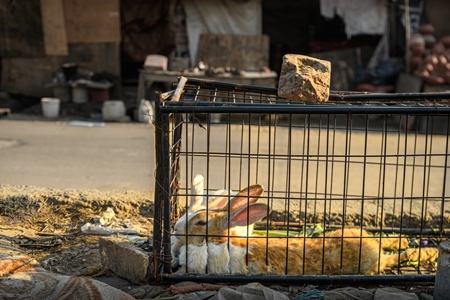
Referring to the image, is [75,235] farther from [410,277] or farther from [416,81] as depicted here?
[416,81]

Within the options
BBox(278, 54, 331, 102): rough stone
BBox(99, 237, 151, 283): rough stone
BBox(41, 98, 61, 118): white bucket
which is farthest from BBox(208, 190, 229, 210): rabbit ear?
BBox(41, 98, 61, 118): white bucket

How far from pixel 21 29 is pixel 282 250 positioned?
11757mm

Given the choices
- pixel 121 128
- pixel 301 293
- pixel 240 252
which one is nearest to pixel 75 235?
pixel 240 252

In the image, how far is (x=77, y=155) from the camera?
28.8 ft

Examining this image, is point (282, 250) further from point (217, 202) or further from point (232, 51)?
point (232, 51)

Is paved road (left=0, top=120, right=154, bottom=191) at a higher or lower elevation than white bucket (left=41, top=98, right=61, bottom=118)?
lower

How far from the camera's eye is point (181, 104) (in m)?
3.78

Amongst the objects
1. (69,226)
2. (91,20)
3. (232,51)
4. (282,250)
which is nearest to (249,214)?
(282,250)

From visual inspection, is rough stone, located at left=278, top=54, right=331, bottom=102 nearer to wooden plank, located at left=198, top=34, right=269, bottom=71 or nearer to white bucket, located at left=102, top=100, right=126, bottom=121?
white bucket, located at left=102, top=100, right=126, bottom=121

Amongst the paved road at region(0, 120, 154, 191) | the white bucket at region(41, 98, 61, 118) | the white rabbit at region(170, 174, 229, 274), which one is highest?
the white rabbit at region(170, 174, 229, 274)

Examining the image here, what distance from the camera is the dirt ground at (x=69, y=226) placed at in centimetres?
414

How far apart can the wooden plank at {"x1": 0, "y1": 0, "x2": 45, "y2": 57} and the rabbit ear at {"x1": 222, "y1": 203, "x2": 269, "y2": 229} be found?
11329mm

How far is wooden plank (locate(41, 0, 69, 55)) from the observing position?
14.1m

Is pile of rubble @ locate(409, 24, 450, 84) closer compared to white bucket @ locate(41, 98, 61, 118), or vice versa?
pile of rubble @ locate(409, 24, 450, 84)
